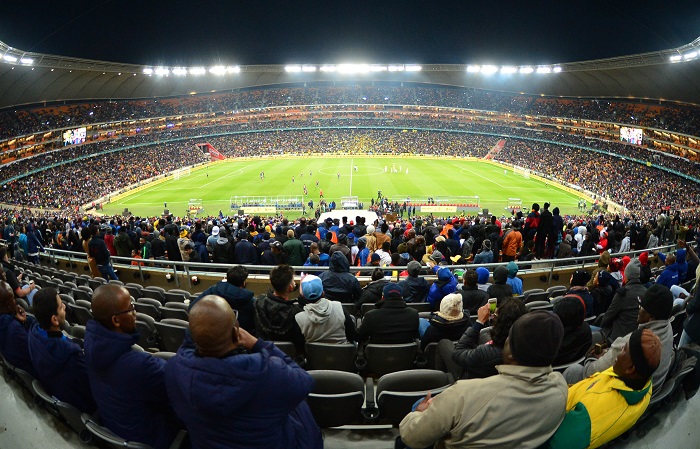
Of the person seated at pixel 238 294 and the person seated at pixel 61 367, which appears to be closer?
the person seated at pixel 61 367

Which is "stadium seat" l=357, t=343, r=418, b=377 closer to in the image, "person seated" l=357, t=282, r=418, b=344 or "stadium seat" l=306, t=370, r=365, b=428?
"person seated" l=357, t=282, r=418, b=344

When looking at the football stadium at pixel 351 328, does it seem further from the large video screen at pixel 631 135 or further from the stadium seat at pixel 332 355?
the large video screen at pixel 631 135

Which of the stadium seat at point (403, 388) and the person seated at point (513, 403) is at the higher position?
the person seated at point (513, 403)

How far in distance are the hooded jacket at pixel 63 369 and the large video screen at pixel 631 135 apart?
219 ft

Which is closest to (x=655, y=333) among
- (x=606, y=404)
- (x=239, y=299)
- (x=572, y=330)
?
(x=572, y=330)

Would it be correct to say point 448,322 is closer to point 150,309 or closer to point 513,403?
point 513,403

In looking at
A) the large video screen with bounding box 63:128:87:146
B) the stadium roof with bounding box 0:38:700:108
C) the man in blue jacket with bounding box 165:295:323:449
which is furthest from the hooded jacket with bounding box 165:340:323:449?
the large video screen with bounding box 63:128:87:146

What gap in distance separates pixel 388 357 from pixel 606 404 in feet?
7.51

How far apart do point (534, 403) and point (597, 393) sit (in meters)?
0.70

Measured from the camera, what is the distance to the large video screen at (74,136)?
57.6m

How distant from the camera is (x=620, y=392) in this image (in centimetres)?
281

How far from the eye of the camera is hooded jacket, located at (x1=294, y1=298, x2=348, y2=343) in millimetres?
4578

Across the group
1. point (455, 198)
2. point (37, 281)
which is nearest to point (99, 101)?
point (455, 198)

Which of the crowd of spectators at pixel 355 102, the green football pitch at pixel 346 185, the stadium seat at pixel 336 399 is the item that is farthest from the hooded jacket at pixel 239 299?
the crowd of spectators at pixel 355 102
